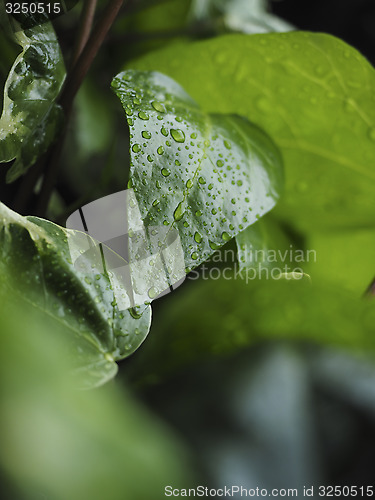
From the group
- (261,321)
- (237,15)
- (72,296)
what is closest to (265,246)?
(261,321)

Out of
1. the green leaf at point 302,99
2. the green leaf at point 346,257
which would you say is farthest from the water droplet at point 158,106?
the green leaf at point 346,257

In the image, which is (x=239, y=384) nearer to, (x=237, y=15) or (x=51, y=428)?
(x=51, y=428)

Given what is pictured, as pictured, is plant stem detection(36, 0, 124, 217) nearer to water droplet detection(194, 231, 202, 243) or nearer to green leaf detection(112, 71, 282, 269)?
green leaf detection(112, 71, 282, 269)

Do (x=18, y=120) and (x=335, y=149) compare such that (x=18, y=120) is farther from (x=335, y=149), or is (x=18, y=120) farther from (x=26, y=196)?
(x=335, y=149)

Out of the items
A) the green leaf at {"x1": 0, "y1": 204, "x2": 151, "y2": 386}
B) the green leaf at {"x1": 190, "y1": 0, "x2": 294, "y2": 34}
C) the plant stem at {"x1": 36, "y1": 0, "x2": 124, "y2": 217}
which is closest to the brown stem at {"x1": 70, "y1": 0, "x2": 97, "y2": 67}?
the plant stem at {"x1": 36, "y1": 0, "x2": 124, "y2": 217}

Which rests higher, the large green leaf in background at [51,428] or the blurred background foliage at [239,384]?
the large green leaf in background at [51,428]

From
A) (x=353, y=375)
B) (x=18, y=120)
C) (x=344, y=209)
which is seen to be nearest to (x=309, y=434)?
(x=353, y=375)

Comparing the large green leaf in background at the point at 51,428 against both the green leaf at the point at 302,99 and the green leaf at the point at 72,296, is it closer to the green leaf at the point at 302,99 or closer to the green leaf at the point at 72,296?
the green leaf at the point at 72,296
